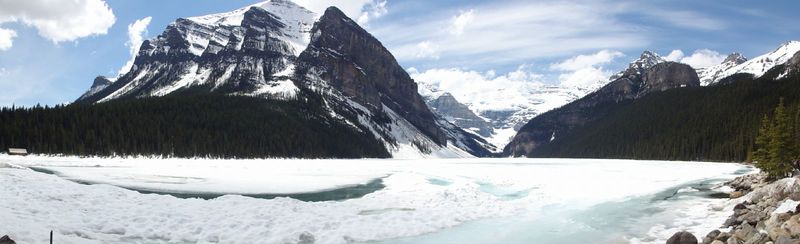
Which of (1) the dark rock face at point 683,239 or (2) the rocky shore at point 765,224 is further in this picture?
(1) the dark rock face at point 683,239

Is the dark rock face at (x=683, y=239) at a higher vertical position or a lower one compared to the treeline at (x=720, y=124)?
lower

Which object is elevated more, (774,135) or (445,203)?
(774,135)

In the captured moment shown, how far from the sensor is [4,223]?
19.9 metres

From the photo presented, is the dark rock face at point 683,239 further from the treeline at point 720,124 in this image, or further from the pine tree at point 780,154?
the treeline at point 720,124

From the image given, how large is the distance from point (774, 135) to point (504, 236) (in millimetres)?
34334

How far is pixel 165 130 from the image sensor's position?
444ft

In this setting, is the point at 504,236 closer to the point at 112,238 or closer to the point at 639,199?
the point at 112,238

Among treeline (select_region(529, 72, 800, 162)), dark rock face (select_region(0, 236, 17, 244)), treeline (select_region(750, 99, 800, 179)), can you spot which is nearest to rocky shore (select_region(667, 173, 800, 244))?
treeline (select_region(750, 99, 800, 179))

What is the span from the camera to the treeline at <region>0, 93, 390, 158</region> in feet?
366

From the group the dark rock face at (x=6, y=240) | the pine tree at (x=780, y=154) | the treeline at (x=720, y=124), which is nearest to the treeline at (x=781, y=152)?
the pine tree at (x=780, y=154)

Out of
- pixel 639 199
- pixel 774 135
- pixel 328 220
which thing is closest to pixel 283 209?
pixel 328 220

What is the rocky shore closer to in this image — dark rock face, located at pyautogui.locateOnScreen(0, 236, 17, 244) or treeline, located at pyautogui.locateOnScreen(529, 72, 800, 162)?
dark rock face, located at pyautogui.locateOnScreen(0, 236, 17, 244)

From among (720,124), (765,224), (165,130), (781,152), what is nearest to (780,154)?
(781,152)

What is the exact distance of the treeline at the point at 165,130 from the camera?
366 feet
